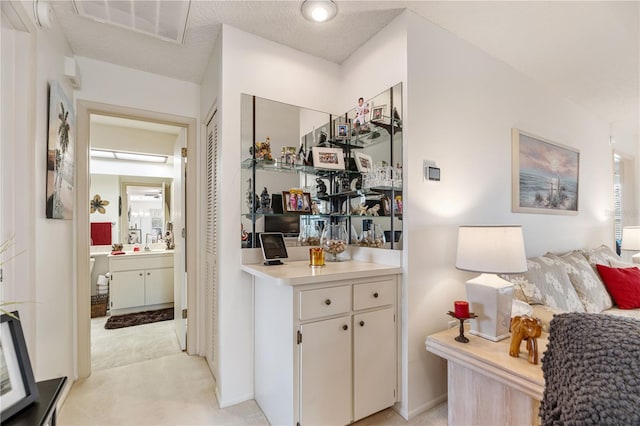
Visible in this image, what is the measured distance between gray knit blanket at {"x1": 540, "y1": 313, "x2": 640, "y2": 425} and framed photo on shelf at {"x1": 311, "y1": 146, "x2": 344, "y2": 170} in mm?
1610

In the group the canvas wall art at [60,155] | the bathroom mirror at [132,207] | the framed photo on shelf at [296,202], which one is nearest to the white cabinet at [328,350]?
the framed photo on shelf at [296,202]

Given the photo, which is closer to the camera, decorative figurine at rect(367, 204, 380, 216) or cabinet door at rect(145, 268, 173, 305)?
decorative figurine at rect(367, 204, 380, 216)

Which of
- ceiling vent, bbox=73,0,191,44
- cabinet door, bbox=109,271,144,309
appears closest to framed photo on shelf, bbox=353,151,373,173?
ceiling vent, bbox=73,0,191,44

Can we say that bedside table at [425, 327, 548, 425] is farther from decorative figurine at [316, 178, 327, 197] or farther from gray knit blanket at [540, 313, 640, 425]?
decorative figurine at [316, 178, 327, 197]

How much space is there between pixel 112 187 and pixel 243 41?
3400 millimetres

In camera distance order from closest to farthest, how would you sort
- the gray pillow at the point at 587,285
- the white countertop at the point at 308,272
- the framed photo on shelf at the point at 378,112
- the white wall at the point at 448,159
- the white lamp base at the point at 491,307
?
the white countertop at the point at 308,272 < the white lamp base at the point at 491,307 < the white wall at the point at 448,159 < the framed photo on shelf at the point at 378,112 < the gray pillow at the point at 587,285

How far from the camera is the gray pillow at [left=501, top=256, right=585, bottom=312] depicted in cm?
197

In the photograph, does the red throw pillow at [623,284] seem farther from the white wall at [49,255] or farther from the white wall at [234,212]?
the white wall at [49,255]

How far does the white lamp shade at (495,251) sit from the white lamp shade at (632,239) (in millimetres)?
2973

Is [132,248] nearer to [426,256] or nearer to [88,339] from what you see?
[88,339]

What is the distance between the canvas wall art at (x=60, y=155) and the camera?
1.65 m

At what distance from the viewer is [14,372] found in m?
0.83

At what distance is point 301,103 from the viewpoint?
2266mm

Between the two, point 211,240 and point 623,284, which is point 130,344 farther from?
point 623,284
